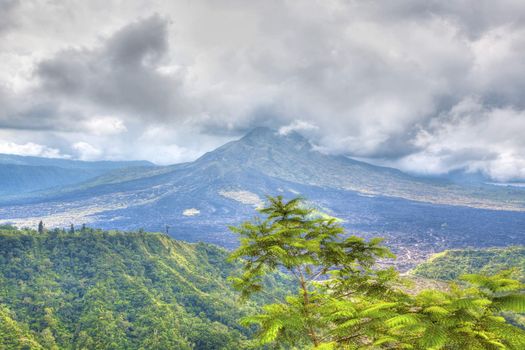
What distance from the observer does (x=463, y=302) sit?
6.47 metres

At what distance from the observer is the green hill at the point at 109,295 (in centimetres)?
8838

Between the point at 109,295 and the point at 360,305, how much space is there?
396 ft

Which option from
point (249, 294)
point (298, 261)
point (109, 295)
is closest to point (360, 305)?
point (298, 261)

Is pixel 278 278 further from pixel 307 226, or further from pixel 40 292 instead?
pixel 307 226

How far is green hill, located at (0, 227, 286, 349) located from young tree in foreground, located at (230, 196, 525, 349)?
86.3m

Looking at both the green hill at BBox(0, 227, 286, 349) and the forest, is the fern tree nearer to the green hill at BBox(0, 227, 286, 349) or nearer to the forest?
the forest

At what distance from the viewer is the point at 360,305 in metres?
8.70

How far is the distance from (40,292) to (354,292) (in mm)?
123426

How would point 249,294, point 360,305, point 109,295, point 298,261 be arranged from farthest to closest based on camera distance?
point 109,295 → point 249,294 → point 298,261 → point 360,305

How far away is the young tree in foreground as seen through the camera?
6.29 metres

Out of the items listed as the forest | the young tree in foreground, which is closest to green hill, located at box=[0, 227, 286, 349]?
the forest

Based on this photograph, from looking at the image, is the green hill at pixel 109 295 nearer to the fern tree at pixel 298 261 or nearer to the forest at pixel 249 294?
the forest at pixel 249 294

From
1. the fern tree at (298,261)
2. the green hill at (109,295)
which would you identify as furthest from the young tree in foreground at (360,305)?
the green hill at (109,295)

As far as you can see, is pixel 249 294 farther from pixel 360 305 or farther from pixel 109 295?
pixel 109 295
